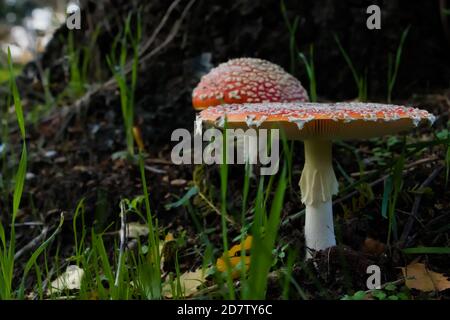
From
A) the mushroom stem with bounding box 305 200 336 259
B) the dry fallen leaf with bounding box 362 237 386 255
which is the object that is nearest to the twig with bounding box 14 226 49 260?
the mushroom stem with bounding box 305 200 336 259

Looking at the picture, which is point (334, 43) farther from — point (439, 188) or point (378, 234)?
point (378, 234)

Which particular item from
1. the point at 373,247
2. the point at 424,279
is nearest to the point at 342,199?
the point at 373,247

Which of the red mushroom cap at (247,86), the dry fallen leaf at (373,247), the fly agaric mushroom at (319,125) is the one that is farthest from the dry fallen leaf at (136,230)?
the dry fallen leaf at (373,247)

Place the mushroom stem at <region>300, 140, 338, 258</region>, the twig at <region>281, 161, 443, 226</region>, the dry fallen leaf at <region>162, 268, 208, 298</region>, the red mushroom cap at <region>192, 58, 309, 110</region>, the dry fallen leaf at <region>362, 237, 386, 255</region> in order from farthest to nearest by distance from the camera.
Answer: the red mushroom cap at <region>192, 58, 309, 110</region>
the twig at <region>281, 161, 443, 226</region>
the dry fallen leaf at <region>362, 237, 386, 255</region>
the mushroom stem at <region>300, 140, 338, 258</region>
the dry fallen leaf at <region>162, 268, 208, 298</region>

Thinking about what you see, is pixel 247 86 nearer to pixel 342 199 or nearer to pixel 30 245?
pixel 342 199

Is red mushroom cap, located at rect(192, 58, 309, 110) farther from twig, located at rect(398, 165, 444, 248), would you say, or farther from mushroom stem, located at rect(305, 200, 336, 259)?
twig, located at rect(398, 165, 444, 248)

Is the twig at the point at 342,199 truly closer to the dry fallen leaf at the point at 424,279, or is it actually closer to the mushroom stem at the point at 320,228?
the mushroom stem at the point at 320,228
